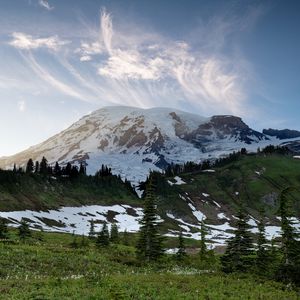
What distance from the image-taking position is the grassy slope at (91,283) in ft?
72.4

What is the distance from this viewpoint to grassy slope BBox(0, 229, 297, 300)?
22.1 m

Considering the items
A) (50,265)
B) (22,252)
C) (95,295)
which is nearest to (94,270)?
(50,265)

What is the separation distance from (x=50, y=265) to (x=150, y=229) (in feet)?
69.4

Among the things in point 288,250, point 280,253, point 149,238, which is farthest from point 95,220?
point 288,250

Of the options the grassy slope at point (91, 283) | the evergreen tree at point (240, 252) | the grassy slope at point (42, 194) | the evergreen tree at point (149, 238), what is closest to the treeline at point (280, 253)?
the evergreen tree at point (240, 252)

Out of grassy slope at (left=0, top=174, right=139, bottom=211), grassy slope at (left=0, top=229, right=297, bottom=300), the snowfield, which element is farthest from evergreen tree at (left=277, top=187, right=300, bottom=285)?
grassy slope at (left=0, top=174, right=139, bottom=211)

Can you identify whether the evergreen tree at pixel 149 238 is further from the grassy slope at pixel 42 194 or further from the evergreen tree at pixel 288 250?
the grassy slope at pixel 42 194

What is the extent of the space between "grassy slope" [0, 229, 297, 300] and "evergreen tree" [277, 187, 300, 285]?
3.37 meters

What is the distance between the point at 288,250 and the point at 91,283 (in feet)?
73.1

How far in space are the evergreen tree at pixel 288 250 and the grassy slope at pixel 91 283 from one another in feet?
11.0

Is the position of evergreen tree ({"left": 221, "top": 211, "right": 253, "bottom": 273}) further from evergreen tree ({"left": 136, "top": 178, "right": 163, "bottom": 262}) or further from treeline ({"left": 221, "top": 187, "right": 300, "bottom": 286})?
evergreen tree ({"left": 136, "top": 178, "right": 163, "bottom": 262})

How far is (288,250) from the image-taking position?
40.0m

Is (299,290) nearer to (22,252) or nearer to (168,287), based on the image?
(168,287)

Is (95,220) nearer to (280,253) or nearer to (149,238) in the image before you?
(149,238)
